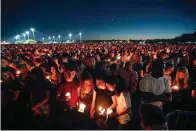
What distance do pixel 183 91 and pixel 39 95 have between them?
12.9 feet

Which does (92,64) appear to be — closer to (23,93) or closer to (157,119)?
(23,93)

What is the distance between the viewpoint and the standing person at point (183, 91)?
24.1ft

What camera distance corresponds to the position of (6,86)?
5793 mm

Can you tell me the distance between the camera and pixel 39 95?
6.05m

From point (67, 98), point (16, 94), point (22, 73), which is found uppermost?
point (22, 73)

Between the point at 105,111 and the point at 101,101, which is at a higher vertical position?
the point at 101,101

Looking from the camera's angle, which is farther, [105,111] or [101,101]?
[101,101]

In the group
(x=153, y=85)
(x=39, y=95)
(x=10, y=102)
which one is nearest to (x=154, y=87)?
(x=153, y=85)

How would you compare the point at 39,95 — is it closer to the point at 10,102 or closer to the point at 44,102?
the point at 44,102

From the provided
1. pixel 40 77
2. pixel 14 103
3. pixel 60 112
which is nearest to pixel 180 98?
pixel 60 112

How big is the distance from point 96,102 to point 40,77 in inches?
58.8

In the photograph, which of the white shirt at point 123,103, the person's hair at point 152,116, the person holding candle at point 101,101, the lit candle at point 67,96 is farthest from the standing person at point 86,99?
the person's hair at point 152,116

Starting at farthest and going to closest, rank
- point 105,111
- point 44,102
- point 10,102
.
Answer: point 44,102 < point 10,102 < point 105,111

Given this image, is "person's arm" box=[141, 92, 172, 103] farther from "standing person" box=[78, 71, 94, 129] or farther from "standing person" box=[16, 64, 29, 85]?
"standing person" box=[16, 64, 29, 85]
